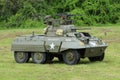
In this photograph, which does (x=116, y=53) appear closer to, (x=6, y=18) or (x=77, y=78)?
(x=77, y=78)

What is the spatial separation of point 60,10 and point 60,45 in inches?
906

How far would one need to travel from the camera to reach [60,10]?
3991 centimetres

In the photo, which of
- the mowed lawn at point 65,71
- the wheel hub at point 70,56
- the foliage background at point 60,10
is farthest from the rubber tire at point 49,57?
the foliage background at point 60,10

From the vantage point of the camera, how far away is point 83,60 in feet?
62.3

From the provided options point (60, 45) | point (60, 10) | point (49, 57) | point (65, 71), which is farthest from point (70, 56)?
point (60, 10)

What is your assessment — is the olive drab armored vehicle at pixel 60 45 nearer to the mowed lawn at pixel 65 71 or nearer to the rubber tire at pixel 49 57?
the rubber tire at pixel 49 57

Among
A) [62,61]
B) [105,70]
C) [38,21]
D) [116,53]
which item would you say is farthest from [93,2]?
[105,70]

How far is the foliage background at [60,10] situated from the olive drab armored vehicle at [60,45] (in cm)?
1907

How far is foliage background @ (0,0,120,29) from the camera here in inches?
1496

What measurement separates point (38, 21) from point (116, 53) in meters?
17.3

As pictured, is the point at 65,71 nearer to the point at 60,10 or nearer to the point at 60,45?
the point at 60,45

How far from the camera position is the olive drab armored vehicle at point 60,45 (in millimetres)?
16703

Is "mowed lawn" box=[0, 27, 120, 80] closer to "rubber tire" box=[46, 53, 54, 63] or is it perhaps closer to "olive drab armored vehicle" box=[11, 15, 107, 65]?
"olive drab armored vehicle" box=[11, 15, 107, 65]

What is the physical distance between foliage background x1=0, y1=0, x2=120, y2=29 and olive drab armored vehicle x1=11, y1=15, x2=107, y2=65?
1907 cm
